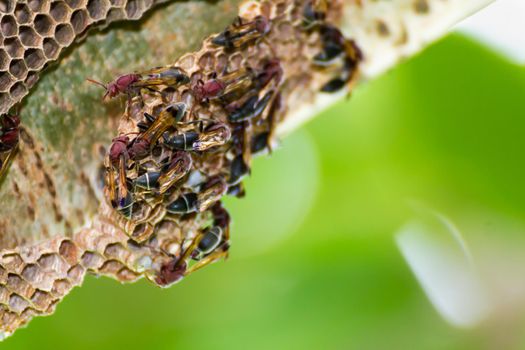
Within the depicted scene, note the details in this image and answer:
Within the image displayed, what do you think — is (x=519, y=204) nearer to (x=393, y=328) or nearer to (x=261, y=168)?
(x=393, y=328)

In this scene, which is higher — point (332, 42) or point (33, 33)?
point (33, 33)

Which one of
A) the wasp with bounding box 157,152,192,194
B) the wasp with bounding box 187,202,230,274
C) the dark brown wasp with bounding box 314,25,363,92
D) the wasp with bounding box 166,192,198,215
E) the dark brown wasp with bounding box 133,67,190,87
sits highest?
the dark brown wasp with bounding box 133,67,190,87

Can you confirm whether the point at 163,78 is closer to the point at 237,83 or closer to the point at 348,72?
the point at 237,83

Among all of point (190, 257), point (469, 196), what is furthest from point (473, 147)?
point (190, 257)

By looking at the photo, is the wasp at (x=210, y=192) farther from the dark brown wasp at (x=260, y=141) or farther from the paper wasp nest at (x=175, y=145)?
the dark brown wasp at (x=260, y=141)

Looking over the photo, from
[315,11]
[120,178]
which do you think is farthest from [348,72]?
[120,178]

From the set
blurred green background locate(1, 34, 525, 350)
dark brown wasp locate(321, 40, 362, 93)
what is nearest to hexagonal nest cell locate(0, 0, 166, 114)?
dark brown wasp locate(321, 40, 362, 93)

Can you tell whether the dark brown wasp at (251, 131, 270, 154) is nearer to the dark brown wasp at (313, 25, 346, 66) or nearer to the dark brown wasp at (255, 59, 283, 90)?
the dark brown wasp at (255, 59, 283, 90)

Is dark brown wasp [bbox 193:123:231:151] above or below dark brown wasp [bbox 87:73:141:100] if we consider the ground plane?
below

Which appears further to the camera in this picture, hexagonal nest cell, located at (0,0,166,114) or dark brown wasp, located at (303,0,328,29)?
dark brown wasp, located at (303,0,328,29)
